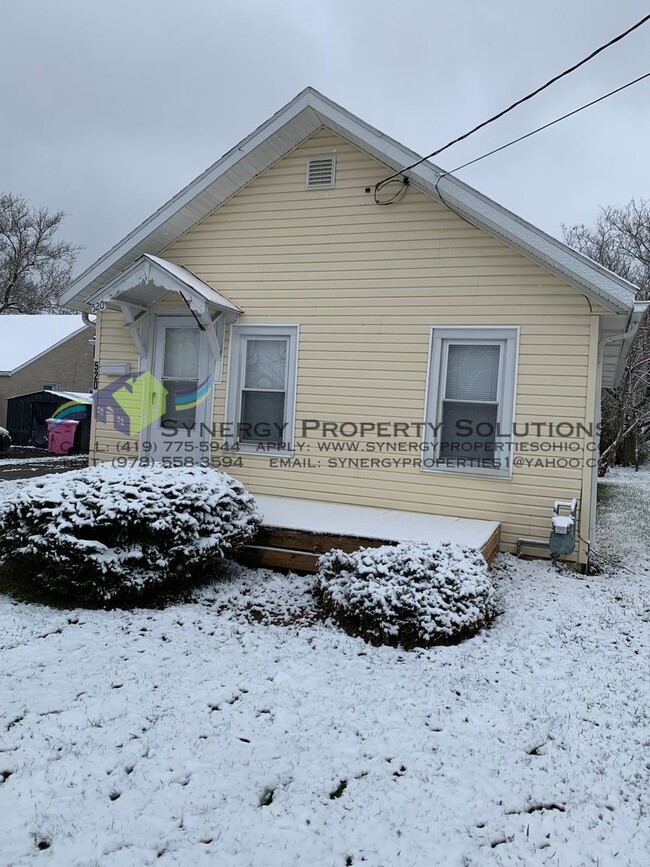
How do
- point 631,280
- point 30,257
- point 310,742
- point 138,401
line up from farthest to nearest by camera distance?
point 30,257
point 631,280
point 138,401
point 310,742

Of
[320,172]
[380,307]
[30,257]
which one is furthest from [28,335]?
[380,307]

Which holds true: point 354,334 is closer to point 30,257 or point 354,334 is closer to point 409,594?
point 409,594

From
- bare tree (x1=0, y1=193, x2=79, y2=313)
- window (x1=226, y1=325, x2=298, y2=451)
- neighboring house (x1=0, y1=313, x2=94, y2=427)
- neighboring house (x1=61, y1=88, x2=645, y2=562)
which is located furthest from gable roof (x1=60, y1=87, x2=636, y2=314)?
bare tree (x1=0, y1=193, x2=79, y2=313)

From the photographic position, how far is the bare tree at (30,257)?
119 ft

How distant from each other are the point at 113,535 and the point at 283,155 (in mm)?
5192

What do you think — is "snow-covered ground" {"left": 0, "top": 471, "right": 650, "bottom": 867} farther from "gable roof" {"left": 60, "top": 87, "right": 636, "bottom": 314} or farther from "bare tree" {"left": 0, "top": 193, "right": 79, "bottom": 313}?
"bare tree" {"left": 0, "top": 193, "right": 79, "bottom": 313}

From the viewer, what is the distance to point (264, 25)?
923 cm

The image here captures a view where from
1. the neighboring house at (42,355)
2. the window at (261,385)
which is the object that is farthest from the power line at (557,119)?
the neighboring house at (42,355)

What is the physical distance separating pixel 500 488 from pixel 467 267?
2.55 meters

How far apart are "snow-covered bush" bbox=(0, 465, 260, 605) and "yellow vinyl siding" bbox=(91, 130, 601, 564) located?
2471 millimetres

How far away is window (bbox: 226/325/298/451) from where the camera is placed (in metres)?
7.49

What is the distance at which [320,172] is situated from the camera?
7227 millimetres

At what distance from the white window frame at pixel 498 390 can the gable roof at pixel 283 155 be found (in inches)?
36.4

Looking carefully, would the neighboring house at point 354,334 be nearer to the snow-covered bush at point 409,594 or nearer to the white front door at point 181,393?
the white front door at point 181,393
